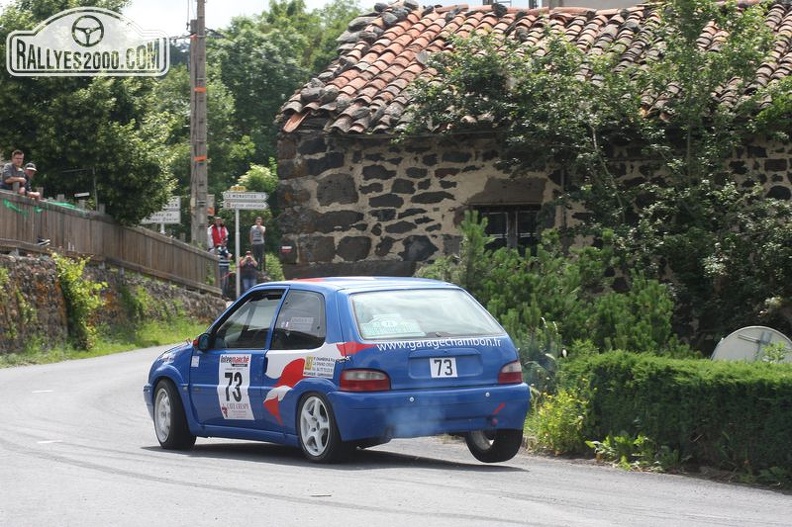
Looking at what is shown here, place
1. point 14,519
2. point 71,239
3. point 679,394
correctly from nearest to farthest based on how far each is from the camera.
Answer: point 14,519, point 679,394, point 71,239

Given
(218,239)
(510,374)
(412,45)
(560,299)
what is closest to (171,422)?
(510,374)

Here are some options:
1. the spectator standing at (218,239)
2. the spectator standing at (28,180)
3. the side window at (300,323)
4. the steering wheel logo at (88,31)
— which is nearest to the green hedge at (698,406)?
the side window at (300,323)

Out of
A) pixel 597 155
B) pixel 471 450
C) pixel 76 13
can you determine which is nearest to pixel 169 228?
pixel 76 13

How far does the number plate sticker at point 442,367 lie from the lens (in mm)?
10125

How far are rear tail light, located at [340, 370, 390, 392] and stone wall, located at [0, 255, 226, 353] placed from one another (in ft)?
53.3

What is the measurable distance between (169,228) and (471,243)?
1850 inches

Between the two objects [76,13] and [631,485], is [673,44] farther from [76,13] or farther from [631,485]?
[76,13]

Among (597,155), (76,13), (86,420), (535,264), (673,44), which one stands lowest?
(86,420)

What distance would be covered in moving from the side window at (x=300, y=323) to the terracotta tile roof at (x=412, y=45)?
6.68m

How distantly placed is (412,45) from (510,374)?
10.1 metres

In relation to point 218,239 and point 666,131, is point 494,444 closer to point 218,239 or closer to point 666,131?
point 666,131

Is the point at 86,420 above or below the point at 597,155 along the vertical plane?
below

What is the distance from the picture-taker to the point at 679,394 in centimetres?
1045

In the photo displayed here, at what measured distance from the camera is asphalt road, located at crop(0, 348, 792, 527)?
Answer: 25.6ft
